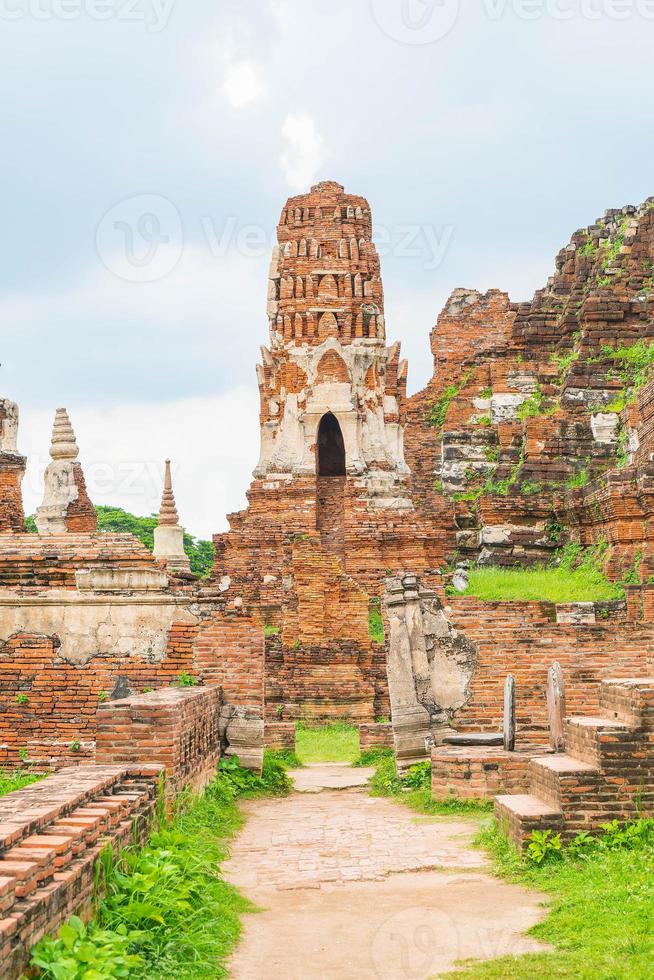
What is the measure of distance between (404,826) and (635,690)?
229 centimetres

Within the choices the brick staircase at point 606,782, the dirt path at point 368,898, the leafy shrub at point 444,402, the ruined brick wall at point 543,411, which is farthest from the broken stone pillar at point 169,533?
the brick staircase at point 606,782

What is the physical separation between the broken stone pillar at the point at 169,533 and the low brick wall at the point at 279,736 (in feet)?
26.6

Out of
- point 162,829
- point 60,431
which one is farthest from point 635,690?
point 60,431

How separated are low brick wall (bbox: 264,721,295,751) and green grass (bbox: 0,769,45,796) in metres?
3.72

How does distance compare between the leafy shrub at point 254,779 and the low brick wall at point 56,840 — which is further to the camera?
the leafy shrub at point 254,779

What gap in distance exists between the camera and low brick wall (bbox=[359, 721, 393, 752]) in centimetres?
1286

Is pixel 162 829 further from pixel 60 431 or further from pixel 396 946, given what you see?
pixel 60 431

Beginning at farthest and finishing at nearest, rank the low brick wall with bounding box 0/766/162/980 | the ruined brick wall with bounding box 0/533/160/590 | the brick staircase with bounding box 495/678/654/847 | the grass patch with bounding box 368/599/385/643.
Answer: the grass patch with bounding box 368/599/385/643
the ruined brick wall with bounding box 0/533/160/590
the brick staircase with bounding box 495/678/654/847
the low brick wall with bounding box 0/766/162/980

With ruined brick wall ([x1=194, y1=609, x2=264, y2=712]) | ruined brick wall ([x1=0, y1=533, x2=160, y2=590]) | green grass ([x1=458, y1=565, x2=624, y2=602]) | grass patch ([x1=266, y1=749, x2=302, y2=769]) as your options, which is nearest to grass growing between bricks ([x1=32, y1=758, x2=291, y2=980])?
ruined brick wall ([x1=194, y1=609, x2=264, y2=712])

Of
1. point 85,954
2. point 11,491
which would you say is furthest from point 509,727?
point 11,491

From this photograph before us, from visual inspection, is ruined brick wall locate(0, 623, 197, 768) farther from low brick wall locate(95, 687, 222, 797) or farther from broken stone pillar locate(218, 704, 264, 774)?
low brick wall locate(95, 687, 222, 797)

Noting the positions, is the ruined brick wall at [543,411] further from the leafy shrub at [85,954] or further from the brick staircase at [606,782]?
the leafy shrub at [85,954]

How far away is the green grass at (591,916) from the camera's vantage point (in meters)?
5.11

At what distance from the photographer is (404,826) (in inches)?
344
